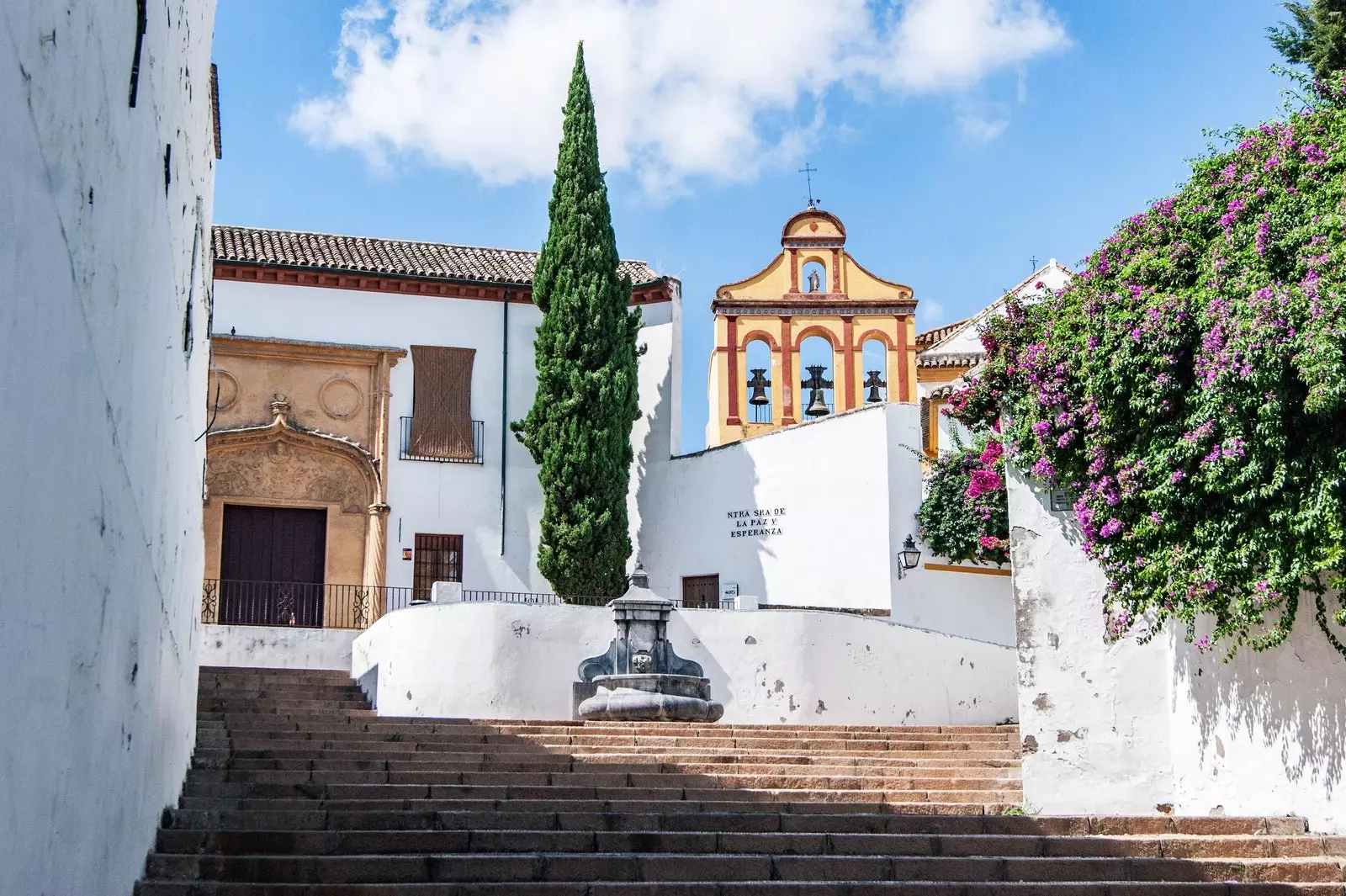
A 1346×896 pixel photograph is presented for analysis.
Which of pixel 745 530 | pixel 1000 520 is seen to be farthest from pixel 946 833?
pixel 745 530

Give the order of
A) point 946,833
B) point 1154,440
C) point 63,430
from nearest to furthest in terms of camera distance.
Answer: point 63,430 < point 946,833 < point 1154,440

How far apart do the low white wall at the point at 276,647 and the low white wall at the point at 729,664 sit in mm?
2137

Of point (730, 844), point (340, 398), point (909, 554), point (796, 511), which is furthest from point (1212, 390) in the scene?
point (340, 398)

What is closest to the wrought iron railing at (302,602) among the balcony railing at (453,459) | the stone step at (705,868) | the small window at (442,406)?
the balcony railing at (453,459)

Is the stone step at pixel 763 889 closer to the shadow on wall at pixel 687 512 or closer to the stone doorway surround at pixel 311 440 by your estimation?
the shadow on wall at pixel 687 512

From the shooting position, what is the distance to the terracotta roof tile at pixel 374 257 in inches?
976

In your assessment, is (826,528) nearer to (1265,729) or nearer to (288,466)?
(288,466)

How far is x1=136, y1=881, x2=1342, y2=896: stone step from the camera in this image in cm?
644

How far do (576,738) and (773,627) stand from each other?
18.8ft

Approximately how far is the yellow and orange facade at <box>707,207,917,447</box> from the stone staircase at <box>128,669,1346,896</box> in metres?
14.7

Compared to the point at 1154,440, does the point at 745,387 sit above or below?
above

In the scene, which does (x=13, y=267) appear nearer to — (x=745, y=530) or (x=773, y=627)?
(x=773, y=627)

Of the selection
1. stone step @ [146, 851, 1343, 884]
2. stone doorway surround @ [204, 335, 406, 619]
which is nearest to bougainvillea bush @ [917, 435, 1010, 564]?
stone doorway surround @ [204, 335, 406, 619]

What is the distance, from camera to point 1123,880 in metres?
7.71
